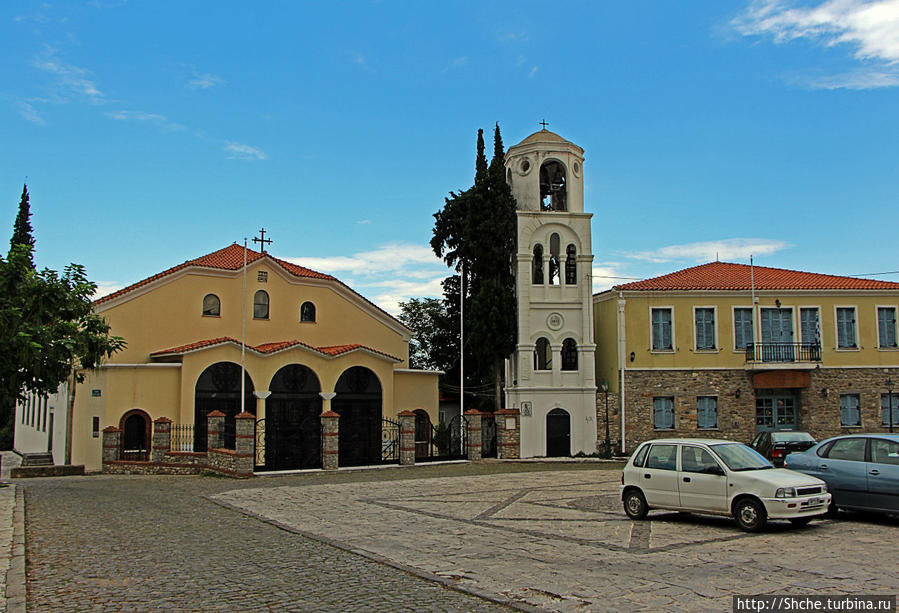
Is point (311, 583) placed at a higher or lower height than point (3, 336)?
lower

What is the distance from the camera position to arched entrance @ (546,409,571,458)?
113 feet

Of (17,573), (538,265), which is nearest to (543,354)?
(538,265)

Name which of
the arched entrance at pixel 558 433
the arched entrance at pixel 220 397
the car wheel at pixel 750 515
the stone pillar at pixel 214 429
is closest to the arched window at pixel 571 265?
the arched entrance at pixel 558 433

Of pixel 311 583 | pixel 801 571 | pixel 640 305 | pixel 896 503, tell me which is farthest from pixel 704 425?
pixel 311 583

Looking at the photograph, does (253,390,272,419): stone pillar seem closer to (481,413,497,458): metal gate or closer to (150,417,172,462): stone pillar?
(150,417,172,462): stone pillar

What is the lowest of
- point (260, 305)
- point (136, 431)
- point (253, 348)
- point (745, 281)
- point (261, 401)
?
point (136, 431)

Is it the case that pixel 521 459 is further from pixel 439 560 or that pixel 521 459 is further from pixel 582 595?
pixel 582 595

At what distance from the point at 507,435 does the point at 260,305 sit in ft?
40.5

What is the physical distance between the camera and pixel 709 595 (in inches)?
344

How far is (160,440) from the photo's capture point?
92.5 feet

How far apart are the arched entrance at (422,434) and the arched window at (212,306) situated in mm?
9709

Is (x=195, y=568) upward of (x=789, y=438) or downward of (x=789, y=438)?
downward

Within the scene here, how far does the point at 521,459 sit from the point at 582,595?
81.3ft

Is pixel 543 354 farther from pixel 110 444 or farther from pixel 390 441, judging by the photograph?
pixel 110 444
